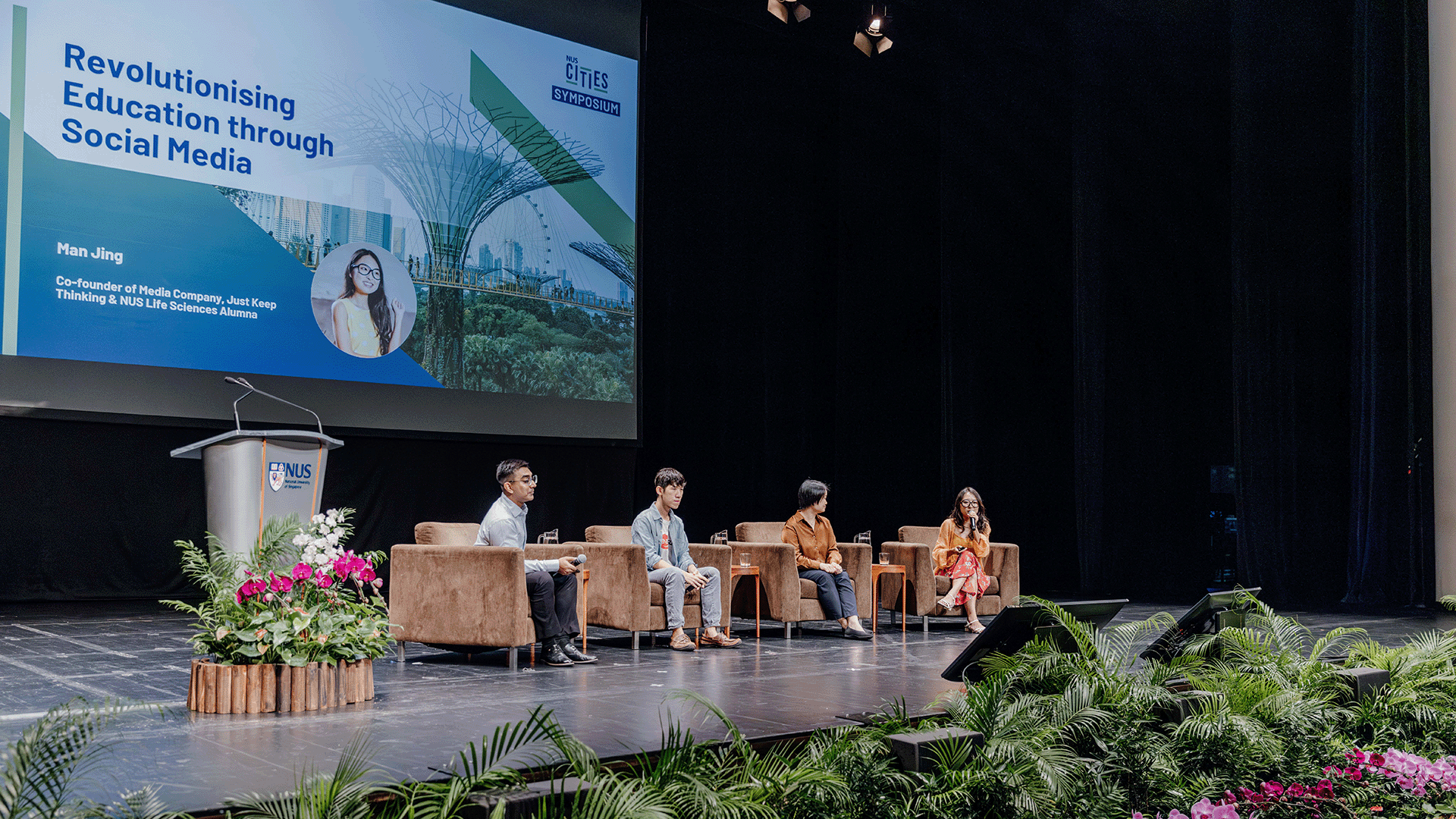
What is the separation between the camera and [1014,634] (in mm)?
3609

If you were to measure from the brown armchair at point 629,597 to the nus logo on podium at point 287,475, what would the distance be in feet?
4.38

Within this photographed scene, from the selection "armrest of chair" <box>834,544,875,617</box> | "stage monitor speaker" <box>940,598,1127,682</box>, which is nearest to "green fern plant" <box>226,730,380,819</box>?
"stage monitor speaker" <box>940,598,1127,682</box>

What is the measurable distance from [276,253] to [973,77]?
621 centimetres

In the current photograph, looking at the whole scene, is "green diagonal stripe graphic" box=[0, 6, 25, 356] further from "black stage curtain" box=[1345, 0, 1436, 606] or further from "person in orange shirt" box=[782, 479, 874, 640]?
"black stage curtain" box=[1345, 0, 1436, 606]

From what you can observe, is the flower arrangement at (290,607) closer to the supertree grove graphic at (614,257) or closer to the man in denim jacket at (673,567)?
the man in denim jacket at (673,567)

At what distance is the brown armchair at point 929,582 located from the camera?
22.5 ft

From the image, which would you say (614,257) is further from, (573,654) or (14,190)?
(573,654)

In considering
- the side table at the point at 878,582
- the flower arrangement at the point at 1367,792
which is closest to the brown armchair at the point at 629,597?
the side table at the point at 878,582

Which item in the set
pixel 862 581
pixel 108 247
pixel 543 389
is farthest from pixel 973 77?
pixel 108 247

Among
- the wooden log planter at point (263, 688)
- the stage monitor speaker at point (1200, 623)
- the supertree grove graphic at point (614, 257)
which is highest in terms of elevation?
the supertree grove graphic at point (614, 257)

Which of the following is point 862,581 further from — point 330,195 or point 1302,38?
point 1302,38

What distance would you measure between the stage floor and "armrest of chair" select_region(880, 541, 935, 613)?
0.23 m

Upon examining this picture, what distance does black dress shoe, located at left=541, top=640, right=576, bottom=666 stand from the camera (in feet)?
16.7

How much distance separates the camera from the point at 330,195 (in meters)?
7.29
